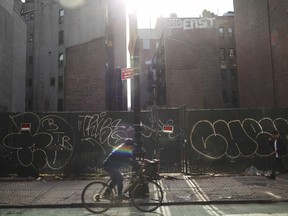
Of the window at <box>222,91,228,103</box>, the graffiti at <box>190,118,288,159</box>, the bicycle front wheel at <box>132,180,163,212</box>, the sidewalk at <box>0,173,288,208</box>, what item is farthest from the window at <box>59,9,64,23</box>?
the bicycle front wheel at <box>132,180,163,212</box>

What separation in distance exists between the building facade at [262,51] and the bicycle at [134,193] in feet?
54.1

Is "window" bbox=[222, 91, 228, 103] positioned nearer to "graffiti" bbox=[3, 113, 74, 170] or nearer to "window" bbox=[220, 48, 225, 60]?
"window" bbox=[220, 48, 225, 60]

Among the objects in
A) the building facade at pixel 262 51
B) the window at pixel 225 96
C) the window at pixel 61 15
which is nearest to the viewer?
the building facade at pixel 262 51

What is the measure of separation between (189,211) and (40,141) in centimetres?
677

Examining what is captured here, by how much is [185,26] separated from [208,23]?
296 centimetres

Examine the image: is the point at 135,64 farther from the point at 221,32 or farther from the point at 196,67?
the point at 221,32

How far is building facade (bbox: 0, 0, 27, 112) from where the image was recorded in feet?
92.9

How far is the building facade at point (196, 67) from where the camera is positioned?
149 ft

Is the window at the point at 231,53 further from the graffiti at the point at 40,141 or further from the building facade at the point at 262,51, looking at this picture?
the graffiti at the point at 40,141

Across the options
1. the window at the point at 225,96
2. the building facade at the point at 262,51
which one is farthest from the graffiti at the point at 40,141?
the window at the point at 225,96

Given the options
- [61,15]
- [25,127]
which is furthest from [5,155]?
[61,15]

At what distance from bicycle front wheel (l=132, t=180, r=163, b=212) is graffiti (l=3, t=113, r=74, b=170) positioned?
15.9ft

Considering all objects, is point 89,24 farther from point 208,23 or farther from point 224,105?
point 224,105

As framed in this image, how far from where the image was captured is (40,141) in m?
13.1
